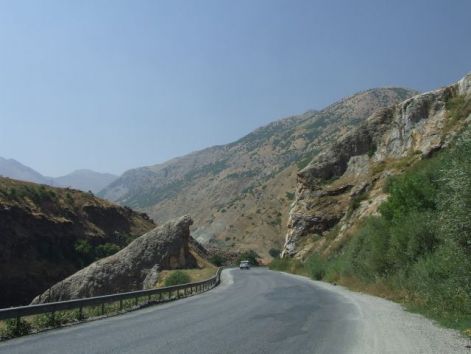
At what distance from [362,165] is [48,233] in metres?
42.0

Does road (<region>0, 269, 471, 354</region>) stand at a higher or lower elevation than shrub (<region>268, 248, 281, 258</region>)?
higher

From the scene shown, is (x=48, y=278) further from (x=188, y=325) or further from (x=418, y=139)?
(x=188, y=325)

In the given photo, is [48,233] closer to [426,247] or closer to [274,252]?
[426,247]

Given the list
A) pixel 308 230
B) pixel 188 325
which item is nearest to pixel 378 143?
pixel 308 230

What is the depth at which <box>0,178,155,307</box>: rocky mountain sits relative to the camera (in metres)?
59.8

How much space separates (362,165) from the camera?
6731 cm

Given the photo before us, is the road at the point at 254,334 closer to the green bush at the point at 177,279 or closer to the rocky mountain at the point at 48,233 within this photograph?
the green bush at the point at 177,279

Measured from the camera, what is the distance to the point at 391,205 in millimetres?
32562

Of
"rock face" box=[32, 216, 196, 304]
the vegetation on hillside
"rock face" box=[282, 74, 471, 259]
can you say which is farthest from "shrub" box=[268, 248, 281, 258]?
the vegetation on hillside

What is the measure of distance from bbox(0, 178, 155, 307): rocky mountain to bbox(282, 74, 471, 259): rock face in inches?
1063

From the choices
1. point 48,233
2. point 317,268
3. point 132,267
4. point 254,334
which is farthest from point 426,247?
point 48,233

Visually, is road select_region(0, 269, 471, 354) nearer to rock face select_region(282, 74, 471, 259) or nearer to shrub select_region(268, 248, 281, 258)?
rock face select_region(282, 74, 471, 259)

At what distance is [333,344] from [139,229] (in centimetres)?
7820

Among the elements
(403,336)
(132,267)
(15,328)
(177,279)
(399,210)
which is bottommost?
(177,279)
